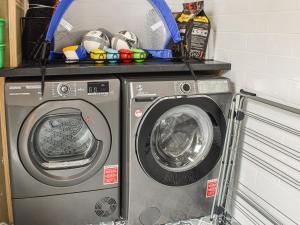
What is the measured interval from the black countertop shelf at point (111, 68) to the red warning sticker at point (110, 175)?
22.0 inches

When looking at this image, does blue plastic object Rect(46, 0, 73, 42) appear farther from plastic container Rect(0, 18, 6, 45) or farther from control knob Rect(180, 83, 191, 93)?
control knob Rect(180, 83, 191, 93)

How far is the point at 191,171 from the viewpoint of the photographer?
2.11m

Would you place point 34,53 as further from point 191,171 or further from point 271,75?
point 271,75

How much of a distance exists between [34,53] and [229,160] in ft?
4.48

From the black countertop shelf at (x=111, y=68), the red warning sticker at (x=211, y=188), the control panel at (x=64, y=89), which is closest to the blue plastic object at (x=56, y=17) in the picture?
the black countertop shelf at (x=111, y=68)

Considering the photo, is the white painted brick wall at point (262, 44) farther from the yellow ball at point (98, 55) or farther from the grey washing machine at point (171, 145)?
Result: the yellow ball at point (98, 55)

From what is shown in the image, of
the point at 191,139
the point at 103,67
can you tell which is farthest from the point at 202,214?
the point at 103,67

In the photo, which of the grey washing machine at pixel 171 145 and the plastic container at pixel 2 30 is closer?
the plastic container at pixel 2 30

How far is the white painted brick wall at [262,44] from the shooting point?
1.68 meters

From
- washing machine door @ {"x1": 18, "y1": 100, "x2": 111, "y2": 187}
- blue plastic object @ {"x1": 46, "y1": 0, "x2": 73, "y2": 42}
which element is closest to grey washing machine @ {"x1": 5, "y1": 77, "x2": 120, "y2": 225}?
washing machine door @ {"x1": 18, "y1": 100, "x2": 111, "y2": 187}

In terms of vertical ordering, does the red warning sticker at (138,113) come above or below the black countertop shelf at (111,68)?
below

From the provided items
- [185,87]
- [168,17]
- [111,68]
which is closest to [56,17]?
[111,68]

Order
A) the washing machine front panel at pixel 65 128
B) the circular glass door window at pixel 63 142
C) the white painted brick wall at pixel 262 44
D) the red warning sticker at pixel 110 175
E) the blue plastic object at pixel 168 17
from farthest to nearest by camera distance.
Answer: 1. the blue plastic object at pixel 168 17
2. the red warning sticker at pixel 110 175
3. the circular glass door window at pixel 63 142
4. the washing machine front panel at pixel 65 128
5. the white painted brick wall at pixel 262 44

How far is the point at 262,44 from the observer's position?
6.17ft
